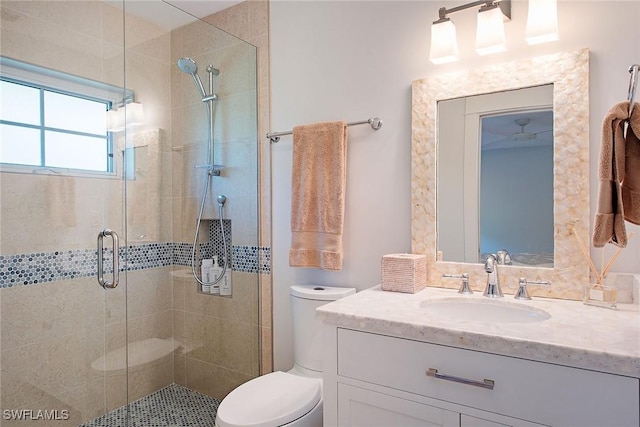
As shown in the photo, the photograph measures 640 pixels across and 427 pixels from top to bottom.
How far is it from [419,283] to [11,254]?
1786 millimetres

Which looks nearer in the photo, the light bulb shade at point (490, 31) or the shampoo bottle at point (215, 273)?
the light bulb shade at point (490, 31)

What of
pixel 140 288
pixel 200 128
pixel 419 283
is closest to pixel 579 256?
pixel 419 283

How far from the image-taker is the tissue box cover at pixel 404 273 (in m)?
1.58

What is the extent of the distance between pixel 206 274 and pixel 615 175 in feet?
5.90

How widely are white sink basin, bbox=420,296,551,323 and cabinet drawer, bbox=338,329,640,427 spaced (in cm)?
25

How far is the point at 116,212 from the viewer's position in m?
1.88

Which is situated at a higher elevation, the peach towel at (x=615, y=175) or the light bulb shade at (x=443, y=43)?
the light bulb shade at (x=443, y=43)

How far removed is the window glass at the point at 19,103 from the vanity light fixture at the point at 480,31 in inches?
68.7

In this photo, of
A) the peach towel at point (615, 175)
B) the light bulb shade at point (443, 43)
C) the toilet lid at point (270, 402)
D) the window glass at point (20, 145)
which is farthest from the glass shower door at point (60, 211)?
the peach towel at point (615, 175)

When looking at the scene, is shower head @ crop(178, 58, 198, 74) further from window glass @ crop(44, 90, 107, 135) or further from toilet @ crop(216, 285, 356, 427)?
toilet @ crop(216, 285, 356, 427)

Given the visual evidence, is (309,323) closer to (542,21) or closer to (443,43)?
(443,43)

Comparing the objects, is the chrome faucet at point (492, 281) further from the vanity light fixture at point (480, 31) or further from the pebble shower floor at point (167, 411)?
the pebble shower floor at point (167, 411)

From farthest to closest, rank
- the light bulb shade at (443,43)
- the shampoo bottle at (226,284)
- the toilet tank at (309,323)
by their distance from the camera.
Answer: the shampoo bottle at (226,284), the toilet tank at (309,323), the light bulb shade at (443,43)

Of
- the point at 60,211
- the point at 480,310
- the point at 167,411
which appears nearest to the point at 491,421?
the point at 480,310
